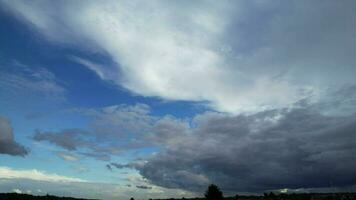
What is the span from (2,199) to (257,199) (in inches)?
4914

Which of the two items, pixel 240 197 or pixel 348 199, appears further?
pixel 240 197

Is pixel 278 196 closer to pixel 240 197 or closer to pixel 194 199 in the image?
pixel 240 197

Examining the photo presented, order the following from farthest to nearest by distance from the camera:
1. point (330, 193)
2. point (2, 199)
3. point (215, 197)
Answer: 1. point (2, 199)
2. point (330, 193)
3. point (215, 197)

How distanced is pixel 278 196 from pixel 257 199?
8357mm

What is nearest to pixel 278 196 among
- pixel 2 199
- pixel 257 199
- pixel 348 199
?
pixel 257 199

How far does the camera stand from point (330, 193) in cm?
14562

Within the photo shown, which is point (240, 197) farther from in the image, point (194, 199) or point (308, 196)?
point (308, 196)

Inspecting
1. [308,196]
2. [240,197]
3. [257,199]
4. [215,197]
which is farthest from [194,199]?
[215,197]

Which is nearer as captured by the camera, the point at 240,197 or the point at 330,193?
the point at 330,193

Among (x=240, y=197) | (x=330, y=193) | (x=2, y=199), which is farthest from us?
(x=2, y=199)

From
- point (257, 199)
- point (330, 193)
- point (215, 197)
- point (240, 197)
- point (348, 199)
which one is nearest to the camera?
point (215, 197)

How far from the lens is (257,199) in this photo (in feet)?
518

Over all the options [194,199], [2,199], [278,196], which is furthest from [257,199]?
[2,199]

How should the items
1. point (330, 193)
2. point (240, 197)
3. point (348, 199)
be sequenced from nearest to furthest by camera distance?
point (348, 199) → point (330, 193) → point (240, 197)
